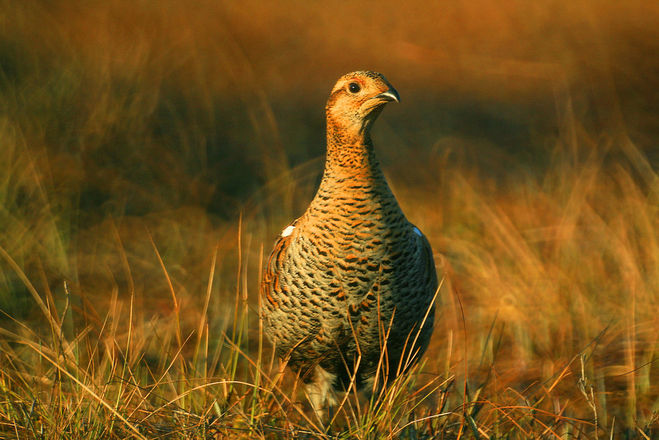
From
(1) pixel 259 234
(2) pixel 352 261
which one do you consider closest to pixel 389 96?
(2) pixel 352 261

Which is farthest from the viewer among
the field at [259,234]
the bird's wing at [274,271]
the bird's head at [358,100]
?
the bird's wing at [274,271]

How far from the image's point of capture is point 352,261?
2.53 m

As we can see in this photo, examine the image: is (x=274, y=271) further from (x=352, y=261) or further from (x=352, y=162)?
(x=352, y=162)

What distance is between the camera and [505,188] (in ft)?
19.8

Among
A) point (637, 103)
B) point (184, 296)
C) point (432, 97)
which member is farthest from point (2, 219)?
point (637, 103)

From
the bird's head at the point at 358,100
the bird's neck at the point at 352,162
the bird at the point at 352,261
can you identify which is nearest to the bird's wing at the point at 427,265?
the bird at the point at 352,261

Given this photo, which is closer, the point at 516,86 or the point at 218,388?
the point at 218,388

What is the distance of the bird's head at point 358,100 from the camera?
258cm

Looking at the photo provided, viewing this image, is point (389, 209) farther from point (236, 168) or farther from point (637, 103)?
point (637, 103)

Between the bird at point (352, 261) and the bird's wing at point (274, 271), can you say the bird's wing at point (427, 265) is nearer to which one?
the bird at point (352, 261)

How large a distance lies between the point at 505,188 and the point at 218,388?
3971 mm

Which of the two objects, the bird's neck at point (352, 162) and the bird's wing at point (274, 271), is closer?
the bird's neck at point (352, 162)

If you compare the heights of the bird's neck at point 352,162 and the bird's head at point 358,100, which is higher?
the bird's head at point 358,100

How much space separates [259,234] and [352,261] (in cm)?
243
